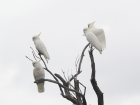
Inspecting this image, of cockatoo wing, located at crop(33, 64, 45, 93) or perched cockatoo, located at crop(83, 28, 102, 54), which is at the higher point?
perched cockatoo, located at crop(83, 28, 102, 54)

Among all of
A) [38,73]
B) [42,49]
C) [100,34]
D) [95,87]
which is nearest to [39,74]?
[38,73]

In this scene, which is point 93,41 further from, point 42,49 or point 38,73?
point 38,73

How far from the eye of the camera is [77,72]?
6.02m

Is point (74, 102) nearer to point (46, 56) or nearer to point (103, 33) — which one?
point (46, 56)

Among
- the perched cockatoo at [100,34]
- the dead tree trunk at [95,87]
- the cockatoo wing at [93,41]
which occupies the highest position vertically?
the perched cockatoo at [100,34]

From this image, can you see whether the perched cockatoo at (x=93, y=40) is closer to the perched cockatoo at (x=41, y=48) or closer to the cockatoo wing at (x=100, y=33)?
the cockatoo wing at (x=100, y=33)

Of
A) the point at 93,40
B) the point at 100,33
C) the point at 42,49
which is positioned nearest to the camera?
the point at 93,40

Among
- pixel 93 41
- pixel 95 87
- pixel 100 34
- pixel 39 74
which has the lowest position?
pixel 95 87

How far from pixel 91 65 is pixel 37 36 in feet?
6.26

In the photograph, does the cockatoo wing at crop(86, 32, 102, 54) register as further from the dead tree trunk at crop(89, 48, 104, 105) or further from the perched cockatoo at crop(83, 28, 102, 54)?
the dead tree trunk at crop(89, 48, 104, 105)

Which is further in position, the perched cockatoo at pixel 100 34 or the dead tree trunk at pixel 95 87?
the perched cockatoo at pixel 100 34

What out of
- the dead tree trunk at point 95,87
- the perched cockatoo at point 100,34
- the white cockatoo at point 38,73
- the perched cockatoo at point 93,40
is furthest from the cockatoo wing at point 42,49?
the perched cockatoo at point 100,34

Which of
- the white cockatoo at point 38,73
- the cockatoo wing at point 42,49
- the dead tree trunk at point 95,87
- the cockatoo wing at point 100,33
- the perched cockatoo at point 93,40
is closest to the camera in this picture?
the dead tree trunk at point 95,87

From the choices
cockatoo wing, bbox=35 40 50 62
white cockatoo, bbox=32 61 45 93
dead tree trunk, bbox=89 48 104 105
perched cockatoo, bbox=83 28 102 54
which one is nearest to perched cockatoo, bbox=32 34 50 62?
cockatoo wing, bbox=35 40 50 62
